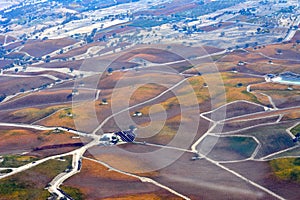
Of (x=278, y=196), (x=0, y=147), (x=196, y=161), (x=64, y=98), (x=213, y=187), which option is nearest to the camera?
(x=278, y=196)

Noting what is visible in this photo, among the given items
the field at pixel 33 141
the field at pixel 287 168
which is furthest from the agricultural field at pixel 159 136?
the field at pixel 33 141

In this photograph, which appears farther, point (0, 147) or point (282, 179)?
point (0, 147)

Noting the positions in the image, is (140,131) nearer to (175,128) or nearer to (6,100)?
(175,128)

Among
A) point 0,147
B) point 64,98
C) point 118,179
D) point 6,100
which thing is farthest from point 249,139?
point 6,100

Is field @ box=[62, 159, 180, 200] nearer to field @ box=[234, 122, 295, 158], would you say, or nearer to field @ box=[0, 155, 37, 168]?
field @ box=[0, 155, 37, 168]

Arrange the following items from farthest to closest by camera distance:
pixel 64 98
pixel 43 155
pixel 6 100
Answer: pixel 6 100 < pixel 64 98 < pixel 43 155

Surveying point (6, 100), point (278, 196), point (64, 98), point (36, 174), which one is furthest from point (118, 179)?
point (6, 100)

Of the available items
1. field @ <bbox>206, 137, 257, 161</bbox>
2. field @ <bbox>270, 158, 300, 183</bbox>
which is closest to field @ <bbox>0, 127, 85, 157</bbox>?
field @ <bbox>206, 137, 257, 161</bbox>

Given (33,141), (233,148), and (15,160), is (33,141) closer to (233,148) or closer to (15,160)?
(15,160)

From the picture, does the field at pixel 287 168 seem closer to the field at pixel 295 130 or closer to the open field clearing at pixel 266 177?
the open field clearing at pixel 266 177

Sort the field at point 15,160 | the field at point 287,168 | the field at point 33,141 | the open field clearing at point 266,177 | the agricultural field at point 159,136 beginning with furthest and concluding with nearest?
the field at point 33,141
the field at point 15,160
the agricultural field at point 159,136
the field at point 287,168
the open field clearing at point 266,177

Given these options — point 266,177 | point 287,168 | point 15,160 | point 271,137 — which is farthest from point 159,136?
point 15,160
